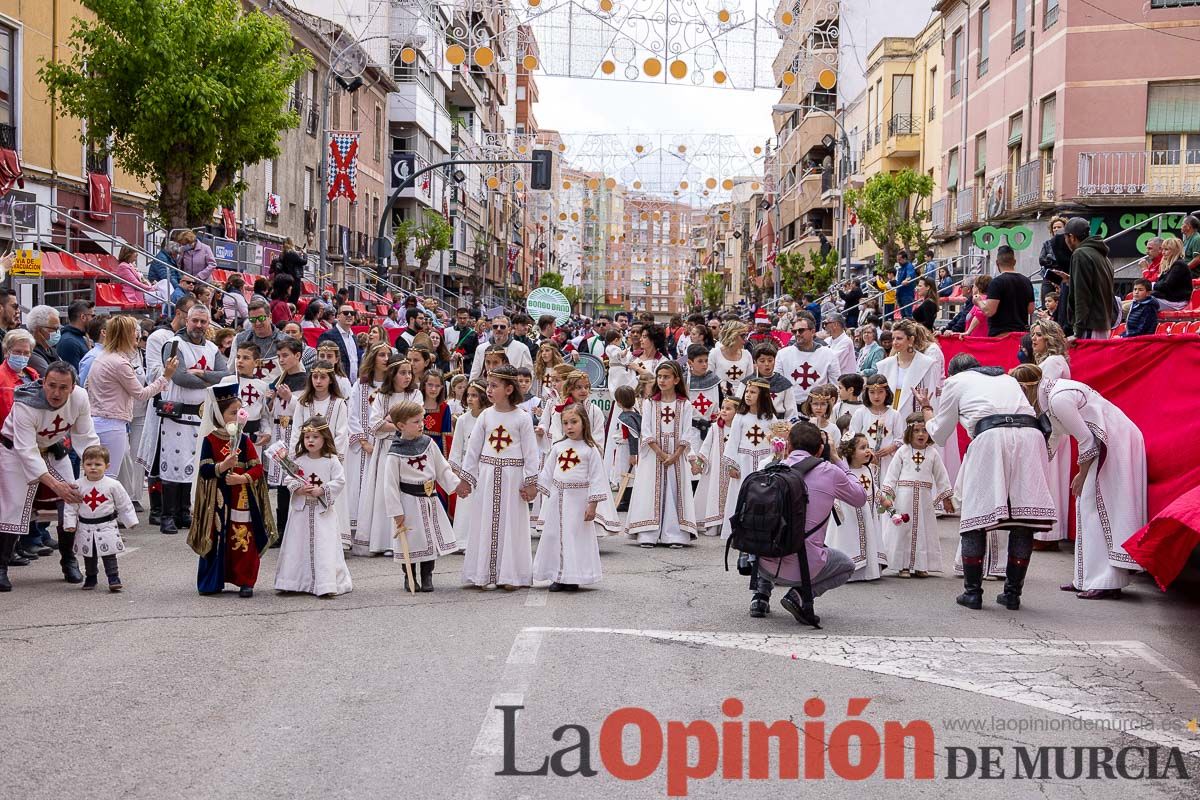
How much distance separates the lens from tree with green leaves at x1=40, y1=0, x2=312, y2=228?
2194 centimetres

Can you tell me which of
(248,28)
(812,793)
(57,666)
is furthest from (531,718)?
(248,28)

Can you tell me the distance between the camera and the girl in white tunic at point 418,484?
9797 millimetres

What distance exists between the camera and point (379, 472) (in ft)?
38.3

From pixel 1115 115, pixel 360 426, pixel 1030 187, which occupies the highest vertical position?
pixel 1115 115

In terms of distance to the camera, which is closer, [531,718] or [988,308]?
[531,718]

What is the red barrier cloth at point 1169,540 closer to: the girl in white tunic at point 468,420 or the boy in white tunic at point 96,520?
the girl in white tunic at point 468,420

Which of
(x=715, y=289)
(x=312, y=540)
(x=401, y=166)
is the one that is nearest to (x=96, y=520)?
(x=312, y=540)

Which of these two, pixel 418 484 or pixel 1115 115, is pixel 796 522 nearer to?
pixel 418 484

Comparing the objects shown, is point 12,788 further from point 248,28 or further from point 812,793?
point 248,28

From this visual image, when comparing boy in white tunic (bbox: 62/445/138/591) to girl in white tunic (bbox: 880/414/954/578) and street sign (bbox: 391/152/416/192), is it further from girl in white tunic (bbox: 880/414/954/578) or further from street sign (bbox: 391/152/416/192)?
street sign (bbox: 391/152/416/192)

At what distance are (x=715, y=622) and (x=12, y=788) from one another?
4.57 metres

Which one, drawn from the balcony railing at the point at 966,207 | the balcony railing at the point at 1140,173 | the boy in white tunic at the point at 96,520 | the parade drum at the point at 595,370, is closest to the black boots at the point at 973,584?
the boy in white tunic at the point at 96,520

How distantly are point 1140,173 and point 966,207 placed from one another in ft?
21.7

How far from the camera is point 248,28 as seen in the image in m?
22.4
